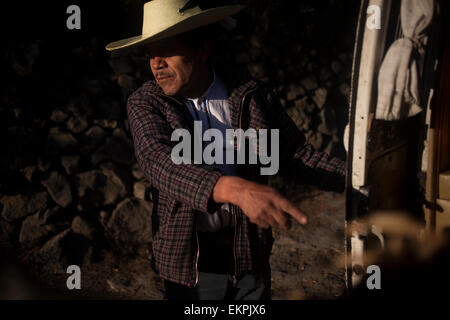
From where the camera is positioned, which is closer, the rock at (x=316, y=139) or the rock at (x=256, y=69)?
the rock at (x=256, y=69)

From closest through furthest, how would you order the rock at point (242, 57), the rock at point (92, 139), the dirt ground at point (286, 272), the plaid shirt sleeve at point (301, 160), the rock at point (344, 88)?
the plaid shirt sleeve at point (301, 160) → the dirt ground at point (286, 272) → the rock at point (92, 139) → the rock at point (242, 57) → the rock at point (344, 88)

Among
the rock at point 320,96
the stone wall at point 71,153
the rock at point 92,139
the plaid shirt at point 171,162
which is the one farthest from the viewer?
the rock at point 320,96

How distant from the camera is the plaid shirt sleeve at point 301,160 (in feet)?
6.46

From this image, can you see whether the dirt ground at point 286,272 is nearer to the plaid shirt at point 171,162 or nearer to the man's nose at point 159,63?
the plaid shirt at point 171,162

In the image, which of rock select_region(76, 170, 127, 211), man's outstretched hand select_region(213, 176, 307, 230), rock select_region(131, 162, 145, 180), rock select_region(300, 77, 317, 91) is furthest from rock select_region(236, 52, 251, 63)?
man's outstretched hand select_region(213, 176, 307, 230)

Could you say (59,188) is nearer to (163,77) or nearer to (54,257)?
(54,257)

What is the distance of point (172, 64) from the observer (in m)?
1.85

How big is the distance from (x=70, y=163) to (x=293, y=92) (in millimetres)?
3507

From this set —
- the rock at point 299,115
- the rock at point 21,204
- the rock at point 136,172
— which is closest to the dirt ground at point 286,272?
the rock at point 21,204

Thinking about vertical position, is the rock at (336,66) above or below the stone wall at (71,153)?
above

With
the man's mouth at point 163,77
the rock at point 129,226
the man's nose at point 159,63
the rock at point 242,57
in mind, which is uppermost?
the rock at point 242,57

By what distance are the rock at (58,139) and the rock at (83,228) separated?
0.87 metres

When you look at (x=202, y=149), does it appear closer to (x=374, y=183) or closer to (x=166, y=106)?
(x=166, y=106)

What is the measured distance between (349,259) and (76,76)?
3791 mm
